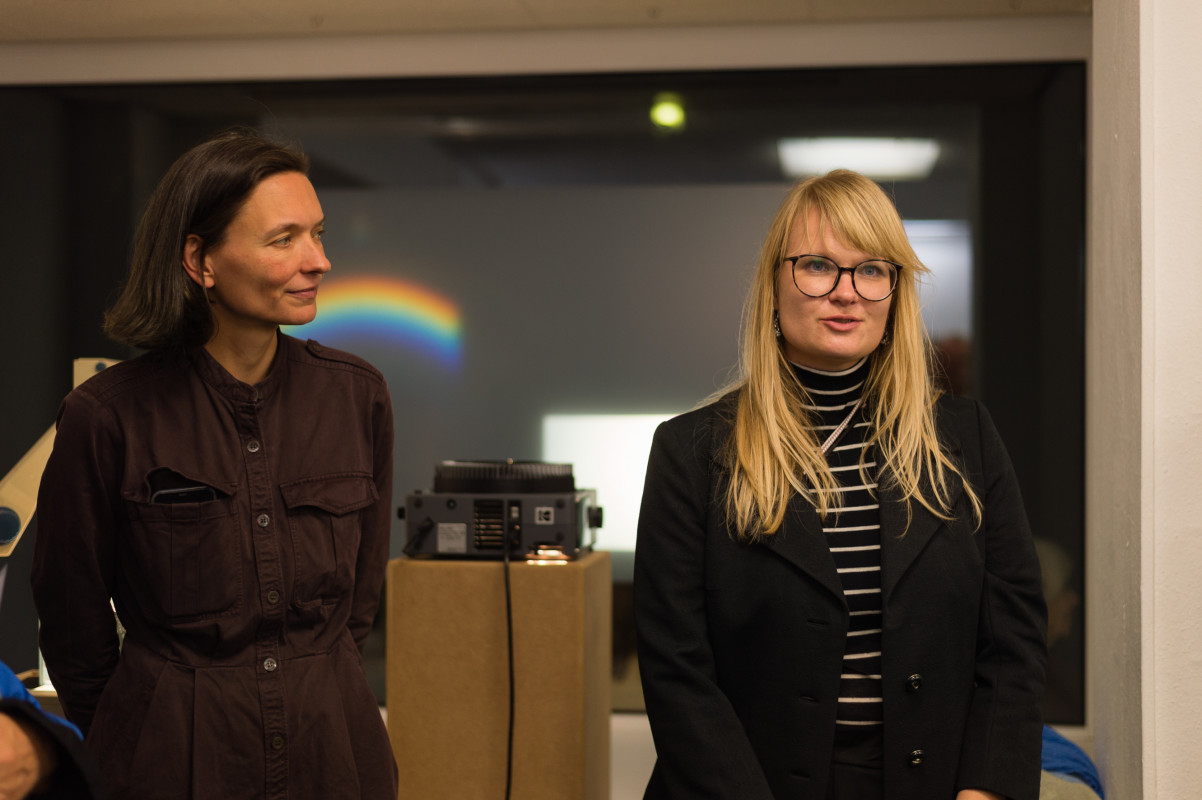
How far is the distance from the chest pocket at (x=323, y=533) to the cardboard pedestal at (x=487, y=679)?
0.93 metres

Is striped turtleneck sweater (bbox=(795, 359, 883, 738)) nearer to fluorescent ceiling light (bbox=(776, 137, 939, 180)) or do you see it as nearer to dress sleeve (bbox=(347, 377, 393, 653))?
dress sleeve (bbox=(347, 377, 393, 653))

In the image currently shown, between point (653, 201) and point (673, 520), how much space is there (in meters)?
2.67

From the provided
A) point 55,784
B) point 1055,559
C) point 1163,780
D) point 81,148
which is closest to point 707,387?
point 1055,559

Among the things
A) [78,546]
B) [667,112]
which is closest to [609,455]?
[667,112]

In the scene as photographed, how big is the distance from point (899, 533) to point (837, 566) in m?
0.09

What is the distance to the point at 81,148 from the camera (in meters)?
4.05

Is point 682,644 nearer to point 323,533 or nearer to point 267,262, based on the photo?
point 323,533

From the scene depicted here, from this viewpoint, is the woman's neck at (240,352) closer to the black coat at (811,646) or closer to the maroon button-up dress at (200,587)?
the maroon button-up dress at (200,587)

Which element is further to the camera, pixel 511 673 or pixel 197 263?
pixel 511 673

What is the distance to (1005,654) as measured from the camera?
53.4 inches

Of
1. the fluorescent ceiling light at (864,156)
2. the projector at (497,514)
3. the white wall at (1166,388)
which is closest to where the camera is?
the white wall at (1166,388)

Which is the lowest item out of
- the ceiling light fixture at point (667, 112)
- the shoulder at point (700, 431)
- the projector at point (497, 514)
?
the projector at point (497, 514)

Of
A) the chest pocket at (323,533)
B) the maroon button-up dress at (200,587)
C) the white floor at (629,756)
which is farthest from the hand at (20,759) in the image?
the white floor at (629,756)

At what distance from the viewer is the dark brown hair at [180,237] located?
1.35 meters
